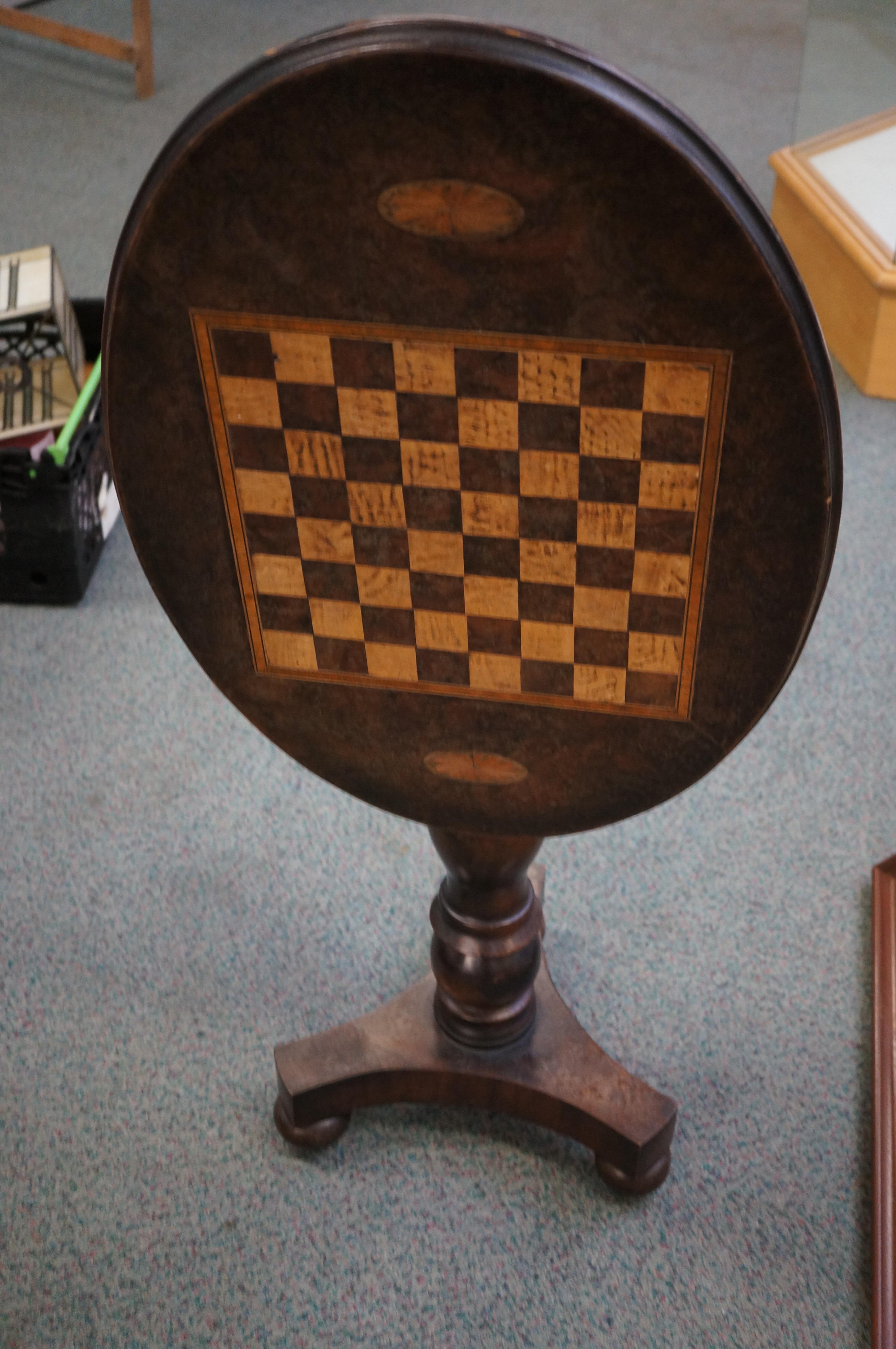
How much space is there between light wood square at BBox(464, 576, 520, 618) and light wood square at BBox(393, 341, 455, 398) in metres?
0.15

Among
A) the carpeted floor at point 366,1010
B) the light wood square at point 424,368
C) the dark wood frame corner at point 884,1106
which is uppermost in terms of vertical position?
the light wood square at point 424,368

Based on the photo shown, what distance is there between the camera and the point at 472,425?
854mm

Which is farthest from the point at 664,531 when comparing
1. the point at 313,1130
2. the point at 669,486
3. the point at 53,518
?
the point at 53,518

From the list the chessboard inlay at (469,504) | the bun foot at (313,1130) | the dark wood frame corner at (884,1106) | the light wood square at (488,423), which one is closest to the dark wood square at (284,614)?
the chessboard inlay at (469,504)

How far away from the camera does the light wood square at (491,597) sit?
37.0 inches

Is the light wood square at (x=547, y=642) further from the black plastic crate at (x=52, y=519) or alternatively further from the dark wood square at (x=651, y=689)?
the black plastic crate at (x=52, y=519)

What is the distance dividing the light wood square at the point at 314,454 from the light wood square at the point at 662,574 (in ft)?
0.71

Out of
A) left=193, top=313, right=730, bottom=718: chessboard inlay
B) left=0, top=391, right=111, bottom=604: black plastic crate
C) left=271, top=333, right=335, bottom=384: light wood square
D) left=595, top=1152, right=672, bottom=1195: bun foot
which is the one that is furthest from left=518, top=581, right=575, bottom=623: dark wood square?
left=0, top=391, right=111, bottom=604: black plastic crate

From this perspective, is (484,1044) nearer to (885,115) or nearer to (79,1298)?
(79,1298)

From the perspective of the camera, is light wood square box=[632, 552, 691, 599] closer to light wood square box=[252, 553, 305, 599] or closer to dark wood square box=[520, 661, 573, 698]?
dark wood square box=[520, 661, 573, 698]

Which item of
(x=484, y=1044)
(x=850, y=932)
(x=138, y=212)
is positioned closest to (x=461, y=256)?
(x=138, y=212)

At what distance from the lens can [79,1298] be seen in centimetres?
127

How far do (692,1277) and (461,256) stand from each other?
102 centimetres

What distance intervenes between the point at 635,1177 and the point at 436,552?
A: 738 mm
